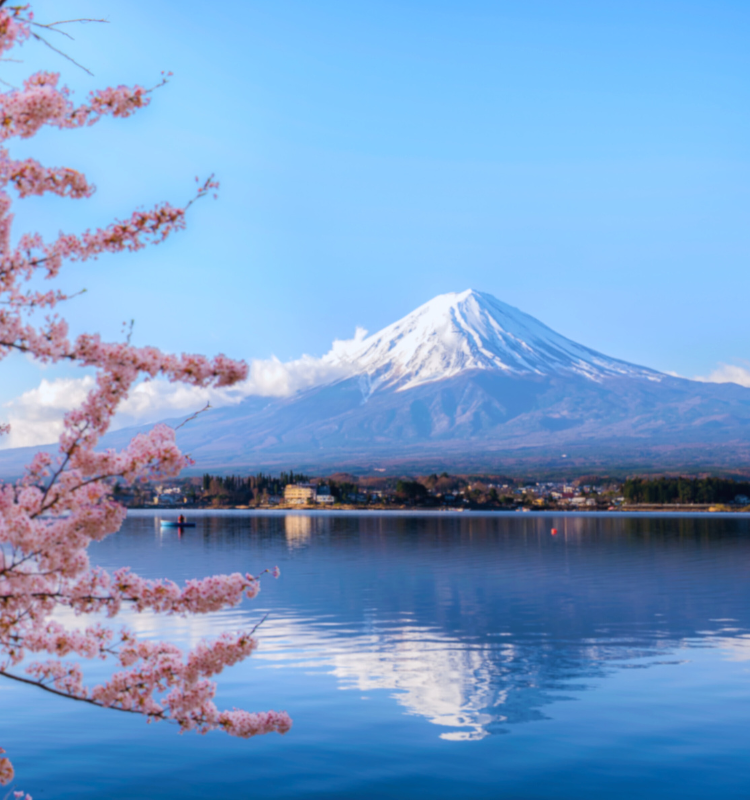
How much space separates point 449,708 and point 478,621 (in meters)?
12.8

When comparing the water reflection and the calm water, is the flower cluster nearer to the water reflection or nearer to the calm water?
the calm water

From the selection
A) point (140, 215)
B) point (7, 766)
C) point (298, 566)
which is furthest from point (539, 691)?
point (298, 566)

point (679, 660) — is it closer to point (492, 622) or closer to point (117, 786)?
point (492, 622)

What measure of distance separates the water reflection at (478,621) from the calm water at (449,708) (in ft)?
0.35

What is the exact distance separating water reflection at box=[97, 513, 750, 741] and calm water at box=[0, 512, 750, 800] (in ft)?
0.35

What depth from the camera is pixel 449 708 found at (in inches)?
682

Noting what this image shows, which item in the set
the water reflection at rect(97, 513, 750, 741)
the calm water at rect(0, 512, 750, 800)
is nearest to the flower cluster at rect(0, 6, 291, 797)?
the calm water at rect(0, 512, 750, 800)

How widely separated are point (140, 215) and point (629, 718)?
14.2m

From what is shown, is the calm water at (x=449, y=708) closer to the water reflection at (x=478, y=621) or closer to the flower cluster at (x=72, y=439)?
the water reflection at (x=478, y=621)

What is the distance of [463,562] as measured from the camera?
55781mm

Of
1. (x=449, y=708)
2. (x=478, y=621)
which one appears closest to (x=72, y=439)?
(x=449, y=708)

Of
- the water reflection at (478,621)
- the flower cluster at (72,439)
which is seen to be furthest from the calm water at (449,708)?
the flower cluster at (72,439)

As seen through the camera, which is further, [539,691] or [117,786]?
[539,691]

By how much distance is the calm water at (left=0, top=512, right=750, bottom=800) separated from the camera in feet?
43.0
